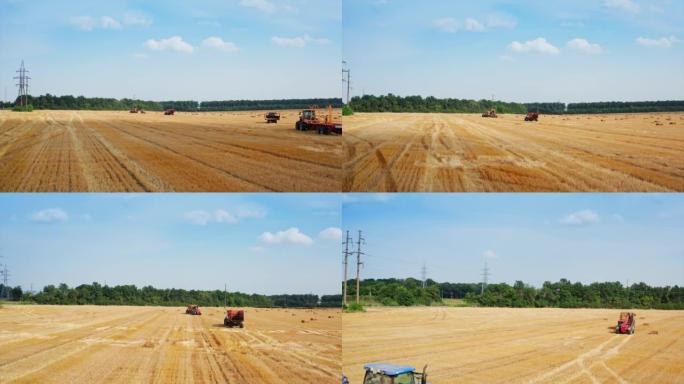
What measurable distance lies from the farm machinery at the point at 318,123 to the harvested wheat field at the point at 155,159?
0.66 ft

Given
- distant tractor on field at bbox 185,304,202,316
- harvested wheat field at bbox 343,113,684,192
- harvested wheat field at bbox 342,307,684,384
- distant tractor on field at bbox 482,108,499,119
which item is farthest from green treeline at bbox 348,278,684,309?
distant tractor on field at bbox 185,304,202,316

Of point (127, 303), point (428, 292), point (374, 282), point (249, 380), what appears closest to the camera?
point (249, 380)

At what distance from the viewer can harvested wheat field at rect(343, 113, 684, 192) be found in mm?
14719

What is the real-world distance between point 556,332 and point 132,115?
72.4 ft

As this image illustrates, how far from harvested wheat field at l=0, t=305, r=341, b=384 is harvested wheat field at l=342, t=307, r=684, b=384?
139 cm

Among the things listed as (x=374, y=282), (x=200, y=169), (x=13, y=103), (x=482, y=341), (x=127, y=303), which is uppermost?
(x=13, y=103)

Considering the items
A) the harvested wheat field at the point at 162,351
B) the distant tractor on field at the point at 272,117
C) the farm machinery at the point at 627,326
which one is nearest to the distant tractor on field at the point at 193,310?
the harvested wheat field at the point at 162,351

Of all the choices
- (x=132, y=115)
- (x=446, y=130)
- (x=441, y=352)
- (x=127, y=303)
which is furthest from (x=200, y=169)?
(x=127, y=303)

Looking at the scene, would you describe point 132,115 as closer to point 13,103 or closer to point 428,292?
point 13,103

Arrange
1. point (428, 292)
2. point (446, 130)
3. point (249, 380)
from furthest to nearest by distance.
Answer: point (428, 292) → point (446, 130) → point (249, 380)

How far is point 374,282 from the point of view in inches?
758

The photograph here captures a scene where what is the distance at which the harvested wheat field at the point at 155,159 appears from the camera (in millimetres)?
14695

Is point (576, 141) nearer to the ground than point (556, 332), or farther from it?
farther from it

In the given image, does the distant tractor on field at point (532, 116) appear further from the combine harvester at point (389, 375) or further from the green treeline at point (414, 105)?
the combine harvester at point (389, 375)
